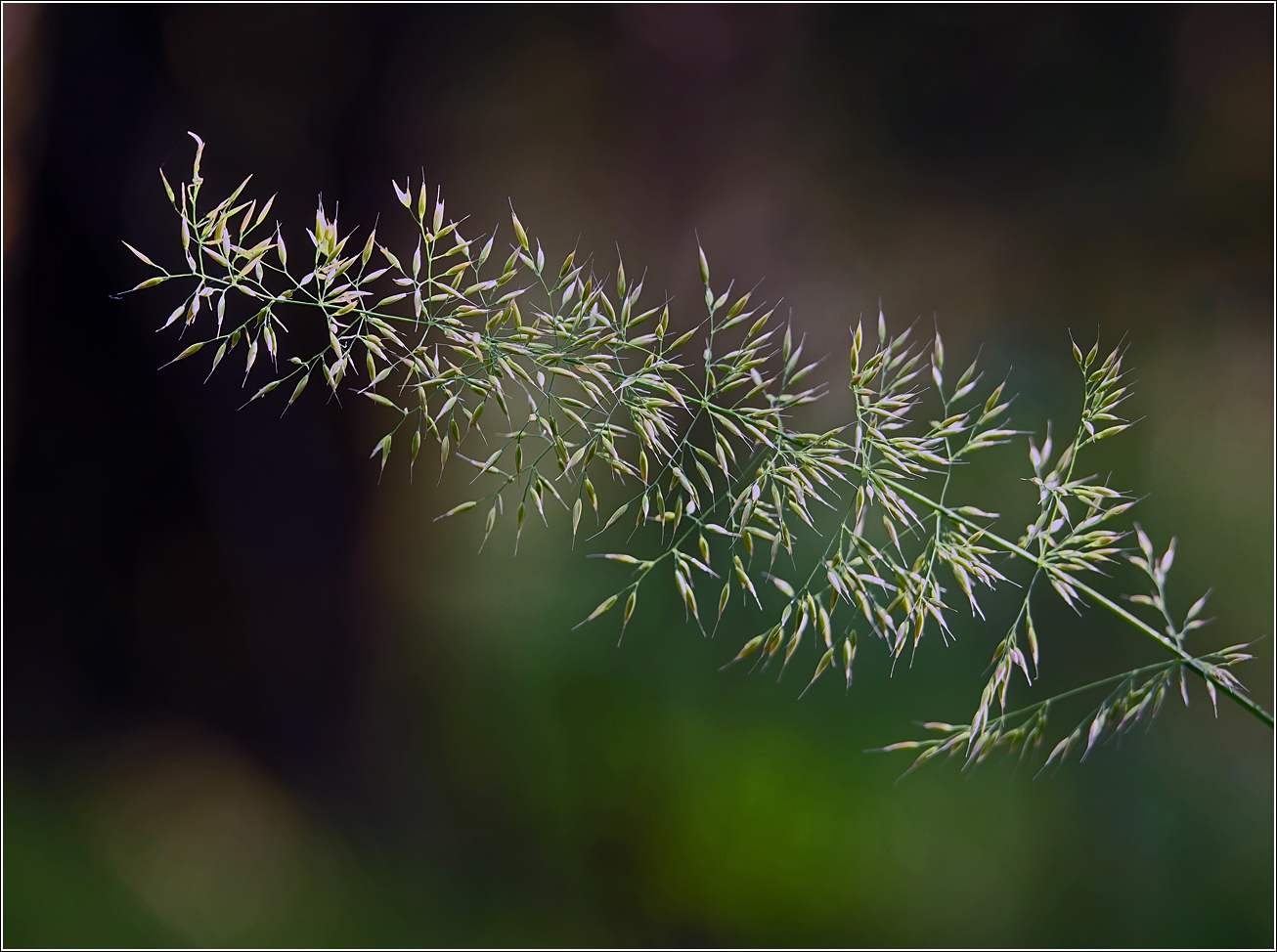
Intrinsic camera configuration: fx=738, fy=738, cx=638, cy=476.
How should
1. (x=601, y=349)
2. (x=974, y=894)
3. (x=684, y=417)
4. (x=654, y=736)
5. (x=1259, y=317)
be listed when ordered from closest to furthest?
(x=601, y=349) → (x=684, y=417) → (x=974, y=894) → (x=654, y=736) → (x=1259, y=317)

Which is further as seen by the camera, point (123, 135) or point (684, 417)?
point (123, 135)

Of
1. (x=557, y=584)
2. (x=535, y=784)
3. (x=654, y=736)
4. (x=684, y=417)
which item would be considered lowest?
(x=535, y=784)

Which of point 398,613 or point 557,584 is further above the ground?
point 557,584

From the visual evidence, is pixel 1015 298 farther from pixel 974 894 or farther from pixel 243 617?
pixel 243 617

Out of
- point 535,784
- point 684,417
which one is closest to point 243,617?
point 535,784

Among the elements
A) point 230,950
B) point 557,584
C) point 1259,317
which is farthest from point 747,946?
point 1259,317

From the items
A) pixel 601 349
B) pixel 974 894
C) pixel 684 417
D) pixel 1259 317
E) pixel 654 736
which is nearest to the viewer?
pixel 601 349
